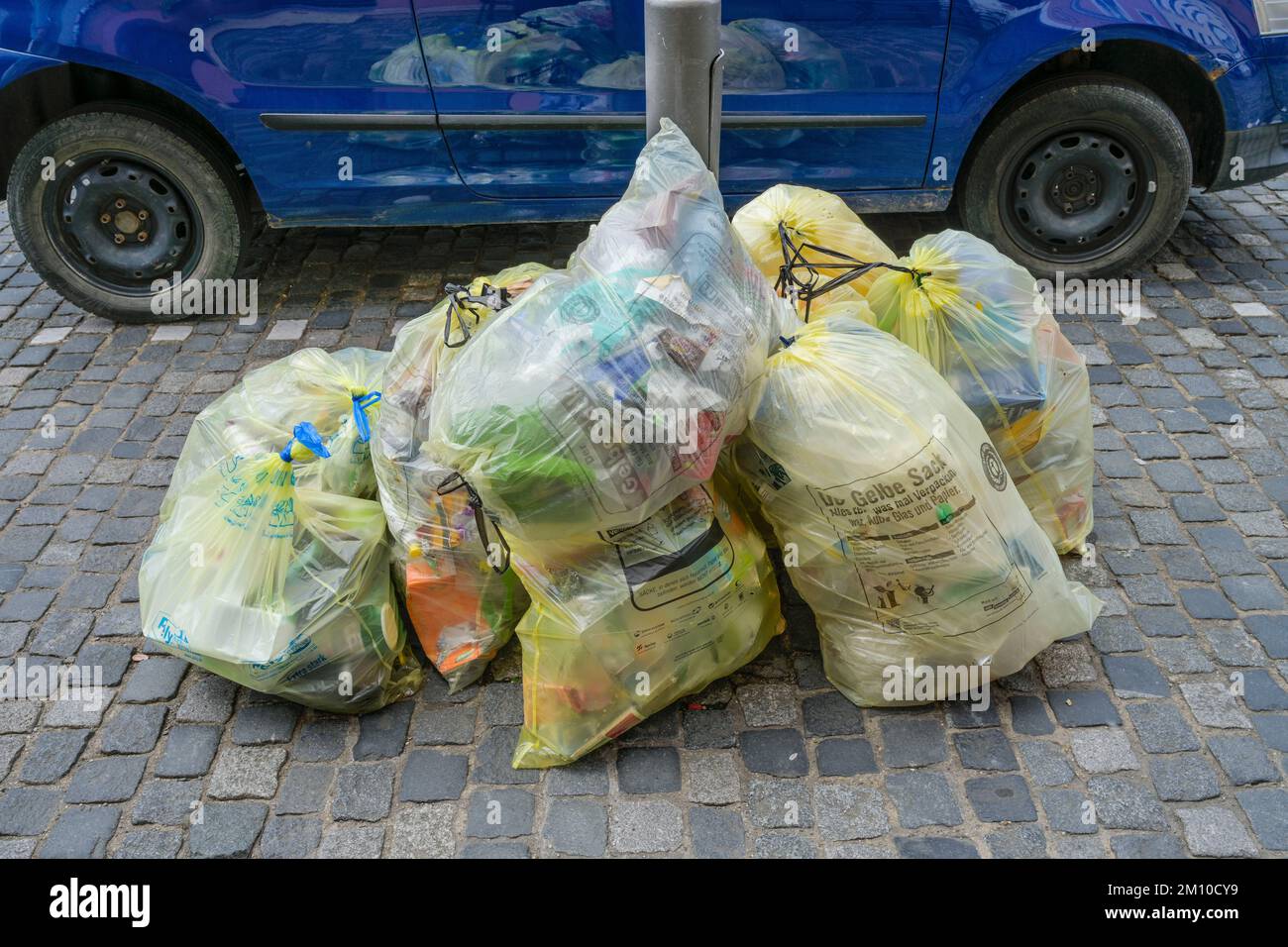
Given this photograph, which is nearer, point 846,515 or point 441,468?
point 846,515

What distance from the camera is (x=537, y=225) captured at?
5.23m

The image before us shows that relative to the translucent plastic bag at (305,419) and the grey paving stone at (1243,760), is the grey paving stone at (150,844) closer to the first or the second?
the translucent plastic bag at (305,419)

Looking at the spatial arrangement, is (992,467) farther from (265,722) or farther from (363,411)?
(265,722)

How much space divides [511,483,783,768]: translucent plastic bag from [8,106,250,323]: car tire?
2699 millimetres

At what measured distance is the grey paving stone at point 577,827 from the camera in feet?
8.07

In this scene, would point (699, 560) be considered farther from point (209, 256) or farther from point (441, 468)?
point (209, 256)

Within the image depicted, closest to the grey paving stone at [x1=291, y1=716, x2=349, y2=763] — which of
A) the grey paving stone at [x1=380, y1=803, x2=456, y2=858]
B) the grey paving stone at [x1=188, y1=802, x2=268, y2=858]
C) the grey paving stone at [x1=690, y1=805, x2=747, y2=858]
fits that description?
the grey paving stone at [x1=188, y1=802, x2=268, y2=858]

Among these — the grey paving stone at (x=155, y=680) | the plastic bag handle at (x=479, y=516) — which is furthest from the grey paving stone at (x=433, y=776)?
the grey paving stone at (x=155, y=680)

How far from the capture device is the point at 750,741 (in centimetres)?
270

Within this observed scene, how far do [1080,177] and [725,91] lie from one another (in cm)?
157

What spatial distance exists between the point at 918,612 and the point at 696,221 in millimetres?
1116

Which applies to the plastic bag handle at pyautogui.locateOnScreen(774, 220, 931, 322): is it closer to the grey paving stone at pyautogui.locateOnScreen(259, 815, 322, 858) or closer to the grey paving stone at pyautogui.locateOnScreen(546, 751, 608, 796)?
the grey paving stone at pyautogui.locateOnScreen(546, 751, 608, 796)

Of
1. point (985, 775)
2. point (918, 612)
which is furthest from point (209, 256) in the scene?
point (985, 775)

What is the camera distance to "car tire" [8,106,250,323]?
425cm
